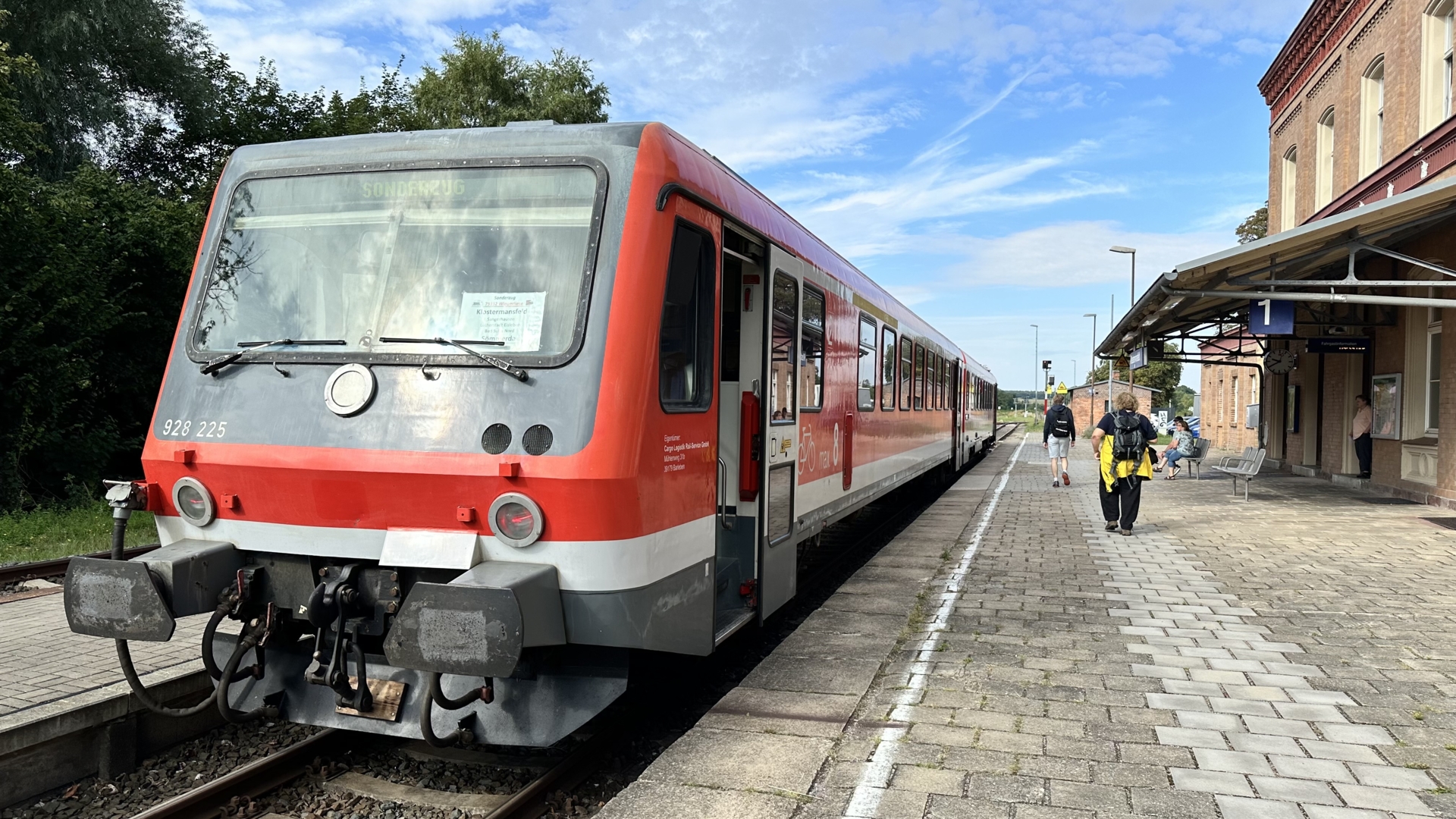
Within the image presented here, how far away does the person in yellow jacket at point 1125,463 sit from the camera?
446 inches

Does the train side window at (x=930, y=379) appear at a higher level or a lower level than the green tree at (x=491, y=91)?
lower

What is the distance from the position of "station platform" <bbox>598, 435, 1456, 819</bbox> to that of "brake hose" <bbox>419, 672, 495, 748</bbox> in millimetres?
734

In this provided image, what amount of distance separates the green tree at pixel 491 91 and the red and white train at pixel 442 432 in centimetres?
2623

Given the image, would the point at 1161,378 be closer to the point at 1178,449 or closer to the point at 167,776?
the point at 1178,449

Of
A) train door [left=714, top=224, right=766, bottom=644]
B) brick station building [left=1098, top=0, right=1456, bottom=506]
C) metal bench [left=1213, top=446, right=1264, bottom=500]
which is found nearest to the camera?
train door [left=714, top=224, right=766, bottom=644]

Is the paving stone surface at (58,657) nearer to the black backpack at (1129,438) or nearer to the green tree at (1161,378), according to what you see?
the black backpack at (1129,438)

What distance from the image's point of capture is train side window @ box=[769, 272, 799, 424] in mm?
5934

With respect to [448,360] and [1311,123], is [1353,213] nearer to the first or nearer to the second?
[448,360]

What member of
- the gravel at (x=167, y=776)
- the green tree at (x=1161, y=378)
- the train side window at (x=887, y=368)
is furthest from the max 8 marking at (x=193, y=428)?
the green tree at (x=1161, y=378)

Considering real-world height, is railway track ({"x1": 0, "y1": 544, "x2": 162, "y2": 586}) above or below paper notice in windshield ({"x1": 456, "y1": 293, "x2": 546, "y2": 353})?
below

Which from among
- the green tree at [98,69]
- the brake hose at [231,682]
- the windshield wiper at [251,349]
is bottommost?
the brake hose at [231,682]

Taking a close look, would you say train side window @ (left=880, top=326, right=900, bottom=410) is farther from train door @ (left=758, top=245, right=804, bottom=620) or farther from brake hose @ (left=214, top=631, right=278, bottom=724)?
brake hose @ (left=214, top=631, right=278, bottom=724)

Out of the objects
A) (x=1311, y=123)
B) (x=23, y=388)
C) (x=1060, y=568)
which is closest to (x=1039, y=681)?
(x=1060, y=568)

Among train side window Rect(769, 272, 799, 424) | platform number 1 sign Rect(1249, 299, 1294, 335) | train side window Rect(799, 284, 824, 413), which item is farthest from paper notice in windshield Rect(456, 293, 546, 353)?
platform number 1 sign Rect(1249, 299, 1294, 335)
